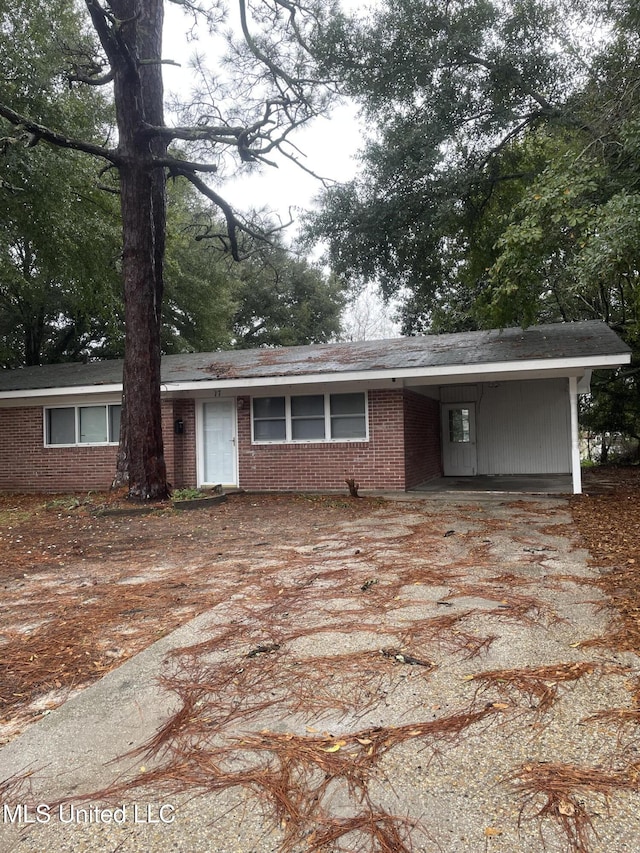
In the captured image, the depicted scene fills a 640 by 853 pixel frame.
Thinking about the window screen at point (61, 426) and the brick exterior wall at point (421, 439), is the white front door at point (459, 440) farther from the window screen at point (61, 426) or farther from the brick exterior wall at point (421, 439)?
the window screen at point (61, 426)

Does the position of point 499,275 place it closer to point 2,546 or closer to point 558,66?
point 558,66

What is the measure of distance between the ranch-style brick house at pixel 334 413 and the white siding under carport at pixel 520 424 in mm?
28

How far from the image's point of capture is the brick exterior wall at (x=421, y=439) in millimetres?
12008

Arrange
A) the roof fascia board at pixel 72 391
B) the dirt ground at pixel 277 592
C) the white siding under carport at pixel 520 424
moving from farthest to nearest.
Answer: the white siding under carport at pixel 520 424, the roof fascia board at pixel 72 391, the dirt ground at pixel 277 592

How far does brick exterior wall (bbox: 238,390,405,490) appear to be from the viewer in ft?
38.1

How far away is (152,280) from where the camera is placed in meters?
11.1

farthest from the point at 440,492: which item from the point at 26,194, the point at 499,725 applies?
the point at 26,194

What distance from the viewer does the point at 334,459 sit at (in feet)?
39.6

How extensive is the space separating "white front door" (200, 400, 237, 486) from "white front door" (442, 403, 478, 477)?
20.0ft

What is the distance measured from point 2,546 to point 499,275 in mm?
9053

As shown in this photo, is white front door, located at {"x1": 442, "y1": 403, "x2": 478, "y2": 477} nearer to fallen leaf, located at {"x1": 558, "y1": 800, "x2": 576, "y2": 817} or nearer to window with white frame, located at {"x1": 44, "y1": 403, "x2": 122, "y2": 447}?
window with white frame, located at {"x1": 44, "y1": 403, "x2": 122, "y2": 447}

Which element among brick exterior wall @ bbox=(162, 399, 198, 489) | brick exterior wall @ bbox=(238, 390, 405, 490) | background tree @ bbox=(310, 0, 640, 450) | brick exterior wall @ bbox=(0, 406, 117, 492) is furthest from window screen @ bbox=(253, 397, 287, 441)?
background tree @ bbox=(310, 0, 640, 450)

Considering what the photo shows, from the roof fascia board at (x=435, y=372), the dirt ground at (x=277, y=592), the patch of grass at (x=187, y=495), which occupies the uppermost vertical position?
the roof fascia board at (x=435, y=372)

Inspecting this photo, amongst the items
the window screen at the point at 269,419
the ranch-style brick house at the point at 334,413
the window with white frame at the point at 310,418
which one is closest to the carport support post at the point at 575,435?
the ranch-style brick house at the point at 334,413
